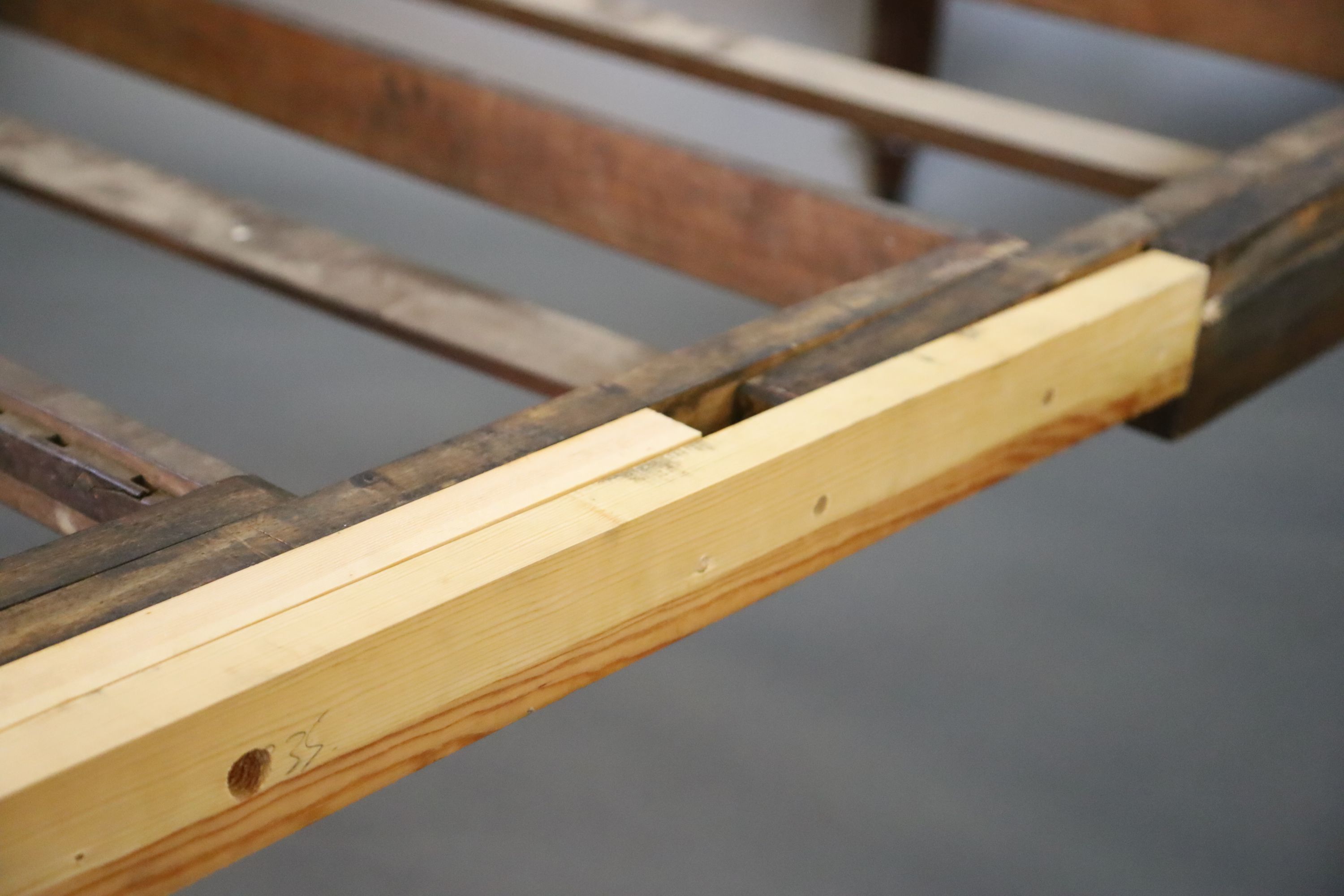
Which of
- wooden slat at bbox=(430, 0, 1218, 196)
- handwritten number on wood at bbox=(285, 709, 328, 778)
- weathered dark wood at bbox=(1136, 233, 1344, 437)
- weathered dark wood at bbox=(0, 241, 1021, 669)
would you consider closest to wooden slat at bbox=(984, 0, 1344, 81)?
wooden slat at bbox=(430, 0, 1218, 196)

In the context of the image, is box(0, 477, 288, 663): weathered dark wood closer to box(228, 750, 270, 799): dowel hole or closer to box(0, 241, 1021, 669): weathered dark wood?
box(0, 241, 1021, 669): weathered dark wood

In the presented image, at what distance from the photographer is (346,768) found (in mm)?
1018

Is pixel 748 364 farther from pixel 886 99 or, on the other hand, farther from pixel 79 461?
pixel 886 99

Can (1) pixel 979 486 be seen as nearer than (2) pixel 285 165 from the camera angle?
Yes

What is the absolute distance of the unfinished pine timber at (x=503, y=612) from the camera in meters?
0.89

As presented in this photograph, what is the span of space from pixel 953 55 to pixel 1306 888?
227 centimetres

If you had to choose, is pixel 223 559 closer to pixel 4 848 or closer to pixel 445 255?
pixel 4 848

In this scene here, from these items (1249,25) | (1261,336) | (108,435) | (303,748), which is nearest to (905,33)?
(1249,25)

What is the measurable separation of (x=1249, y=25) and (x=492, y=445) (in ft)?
4.93

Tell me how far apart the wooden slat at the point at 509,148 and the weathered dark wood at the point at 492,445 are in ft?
1.05

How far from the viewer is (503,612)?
3.41ft

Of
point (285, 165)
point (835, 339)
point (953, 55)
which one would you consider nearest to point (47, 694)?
point (835, 339)

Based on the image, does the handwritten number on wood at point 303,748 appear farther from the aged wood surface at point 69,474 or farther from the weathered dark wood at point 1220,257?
the weathered dark wood at point 1220,257

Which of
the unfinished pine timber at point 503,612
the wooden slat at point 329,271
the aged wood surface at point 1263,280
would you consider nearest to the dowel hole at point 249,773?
the unfinished pine timber at point 503,612
